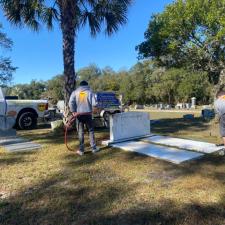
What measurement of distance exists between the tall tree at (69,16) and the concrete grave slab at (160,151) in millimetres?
3346

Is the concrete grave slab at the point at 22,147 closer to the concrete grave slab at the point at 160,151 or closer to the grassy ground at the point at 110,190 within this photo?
the grassy ground at the point at 110,190

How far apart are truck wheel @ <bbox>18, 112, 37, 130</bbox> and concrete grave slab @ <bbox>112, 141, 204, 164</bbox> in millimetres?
→ 6298

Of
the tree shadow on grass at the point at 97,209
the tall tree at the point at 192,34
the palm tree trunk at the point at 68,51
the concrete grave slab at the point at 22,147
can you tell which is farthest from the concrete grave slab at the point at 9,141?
the tall tree at the point at 192,34

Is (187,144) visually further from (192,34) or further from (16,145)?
(192,34)

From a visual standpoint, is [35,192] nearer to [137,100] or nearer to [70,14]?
[70,14]

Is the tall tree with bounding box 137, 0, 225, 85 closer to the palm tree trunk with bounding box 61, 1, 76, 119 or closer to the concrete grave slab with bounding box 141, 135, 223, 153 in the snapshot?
the palm tree trunk with bounding box 61, 1, 76, 119

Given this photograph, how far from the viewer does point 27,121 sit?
41.4 feet

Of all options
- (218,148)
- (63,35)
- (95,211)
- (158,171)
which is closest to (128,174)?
(158,171)

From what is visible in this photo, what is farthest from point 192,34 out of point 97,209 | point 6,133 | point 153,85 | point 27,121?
point 153,85

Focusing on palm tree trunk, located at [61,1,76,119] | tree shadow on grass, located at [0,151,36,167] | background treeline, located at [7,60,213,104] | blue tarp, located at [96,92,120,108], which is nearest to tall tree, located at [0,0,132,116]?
palm tree trunk, located at [61,1,76,119]

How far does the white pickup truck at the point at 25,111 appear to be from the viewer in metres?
12.1

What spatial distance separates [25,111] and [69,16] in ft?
15.6

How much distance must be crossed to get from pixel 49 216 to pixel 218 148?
174 inches

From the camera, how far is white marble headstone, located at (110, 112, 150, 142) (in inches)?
308
